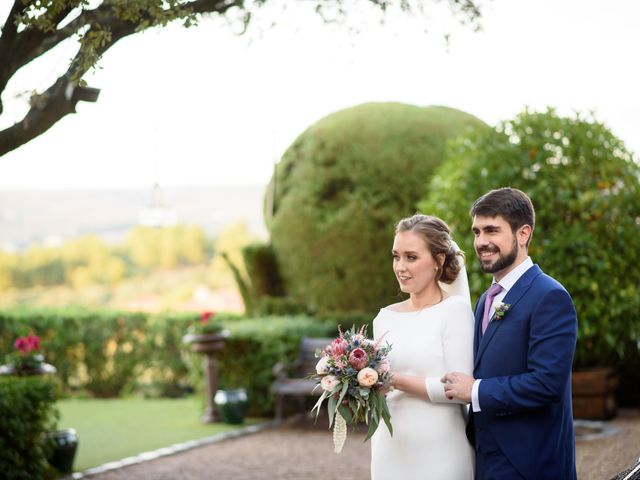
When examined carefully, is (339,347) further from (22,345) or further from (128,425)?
(128,425)

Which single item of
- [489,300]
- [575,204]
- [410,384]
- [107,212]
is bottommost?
[410,384]

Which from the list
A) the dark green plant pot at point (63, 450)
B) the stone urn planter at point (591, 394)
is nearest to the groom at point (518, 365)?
the dark green plant pot at point (63, 450)

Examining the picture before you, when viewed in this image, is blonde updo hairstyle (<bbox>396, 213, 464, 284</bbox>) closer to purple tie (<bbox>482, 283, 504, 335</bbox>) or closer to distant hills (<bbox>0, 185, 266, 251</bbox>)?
purple tie (<bbox>482, 283, 504, 335</bbox>)

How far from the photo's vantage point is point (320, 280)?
44.7ft

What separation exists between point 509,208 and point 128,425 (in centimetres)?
980

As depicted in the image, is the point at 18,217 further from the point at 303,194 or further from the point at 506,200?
the point at 506,200

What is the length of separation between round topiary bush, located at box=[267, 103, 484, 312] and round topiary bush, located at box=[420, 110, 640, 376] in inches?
110

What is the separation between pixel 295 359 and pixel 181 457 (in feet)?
9.74

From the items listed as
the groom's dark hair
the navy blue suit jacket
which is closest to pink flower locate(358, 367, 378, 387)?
the navy blue suit jacket

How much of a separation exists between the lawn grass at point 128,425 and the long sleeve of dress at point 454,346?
6.10 metres

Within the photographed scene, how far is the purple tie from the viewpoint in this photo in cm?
362

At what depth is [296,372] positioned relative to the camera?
39.1ft

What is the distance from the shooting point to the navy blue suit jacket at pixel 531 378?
331 cm

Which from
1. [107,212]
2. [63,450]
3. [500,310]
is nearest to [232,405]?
[63,450]
